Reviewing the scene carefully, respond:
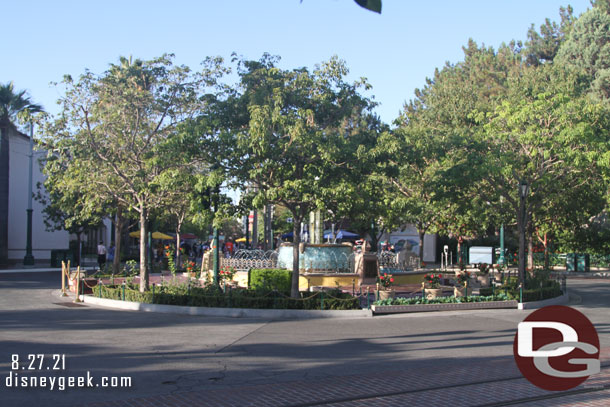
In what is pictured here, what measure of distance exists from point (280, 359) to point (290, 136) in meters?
8.12

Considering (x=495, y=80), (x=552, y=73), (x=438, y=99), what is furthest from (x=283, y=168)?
(x=495, y=80)

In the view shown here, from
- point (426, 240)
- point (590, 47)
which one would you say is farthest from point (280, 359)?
point (590, 47)

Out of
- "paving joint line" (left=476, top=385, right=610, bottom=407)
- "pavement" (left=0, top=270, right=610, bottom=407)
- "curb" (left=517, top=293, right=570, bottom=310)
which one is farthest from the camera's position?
"curb" (left=517, top=293, right=570, bottom=310)

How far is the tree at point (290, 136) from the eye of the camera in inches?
663

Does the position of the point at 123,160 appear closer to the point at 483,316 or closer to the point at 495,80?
the point at 483,316

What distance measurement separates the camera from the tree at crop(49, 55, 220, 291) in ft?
64.5

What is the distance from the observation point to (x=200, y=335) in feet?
44.2

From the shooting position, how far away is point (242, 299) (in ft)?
58.1

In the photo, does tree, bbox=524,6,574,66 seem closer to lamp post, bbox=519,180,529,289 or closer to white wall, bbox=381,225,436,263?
white wall, bbox=381,225,436,263

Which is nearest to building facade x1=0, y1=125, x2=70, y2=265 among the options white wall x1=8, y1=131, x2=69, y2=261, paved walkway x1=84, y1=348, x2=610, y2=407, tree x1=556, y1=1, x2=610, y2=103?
white wall x1=8, y1=131, x2=69, y2=261

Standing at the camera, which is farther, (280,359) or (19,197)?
(19,197)

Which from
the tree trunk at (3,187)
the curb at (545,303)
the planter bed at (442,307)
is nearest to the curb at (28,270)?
the tree trunk at (3,187)

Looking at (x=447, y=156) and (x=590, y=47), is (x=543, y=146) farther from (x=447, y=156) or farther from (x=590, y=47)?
(x=590, y=47)

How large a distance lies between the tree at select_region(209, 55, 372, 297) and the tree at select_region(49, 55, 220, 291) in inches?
76.5
